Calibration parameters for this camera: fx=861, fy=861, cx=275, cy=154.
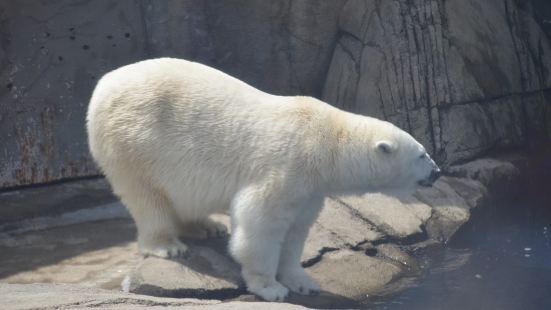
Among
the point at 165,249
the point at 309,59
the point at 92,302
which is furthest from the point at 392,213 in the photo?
the point at 92,302

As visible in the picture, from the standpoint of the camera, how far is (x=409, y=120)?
287 inches

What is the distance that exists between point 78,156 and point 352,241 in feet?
8.29

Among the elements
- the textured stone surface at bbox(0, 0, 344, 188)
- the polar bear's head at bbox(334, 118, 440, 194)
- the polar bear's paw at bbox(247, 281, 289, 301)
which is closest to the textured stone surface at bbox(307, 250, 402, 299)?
the polar bear's paw at bbox(247, 281, 289, 301)

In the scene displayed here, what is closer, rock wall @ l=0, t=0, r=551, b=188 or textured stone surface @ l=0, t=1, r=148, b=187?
textured stone surface @ l=0, t=1, r=148, b=187

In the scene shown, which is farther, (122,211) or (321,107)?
(122,211)

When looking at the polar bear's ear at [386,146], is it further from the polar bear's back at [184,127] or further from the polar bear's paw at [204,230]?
the polar bear's paw at [204,230]

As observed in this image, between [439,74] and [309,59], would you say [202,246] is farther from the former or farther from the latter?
[309,59]

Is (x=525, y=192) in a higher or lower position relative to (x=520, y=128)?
lower

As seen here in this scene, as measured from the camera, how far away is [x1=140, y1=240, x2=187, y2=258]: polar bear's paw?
16.6ft

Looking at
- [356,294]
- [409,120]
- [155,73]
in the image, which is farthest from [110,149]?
[409,120]

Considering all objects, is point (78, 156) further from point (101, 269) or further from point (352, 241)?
point (352, 241)

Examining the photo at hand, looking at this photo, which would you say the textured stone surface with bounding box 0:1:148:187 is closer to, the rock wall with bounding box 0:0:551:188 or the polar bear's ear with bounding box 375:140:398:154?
the rock wall with bounding box 0:0:551:188

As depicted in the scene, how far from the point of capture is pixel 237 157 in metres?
4.92

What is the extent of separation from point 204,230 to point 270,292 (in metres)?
0.85
